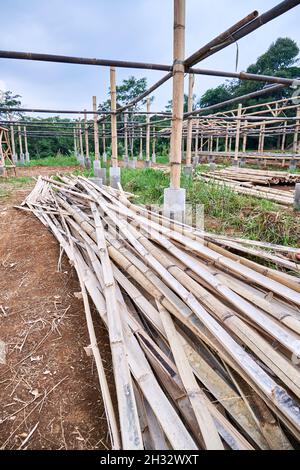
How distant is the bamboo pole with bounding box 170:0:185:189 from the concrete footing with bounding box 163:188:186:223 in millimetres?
84

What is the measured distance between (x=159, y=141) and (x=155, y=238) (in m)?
29.5

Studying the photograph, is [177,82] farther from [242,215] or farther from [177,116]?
[242,215]

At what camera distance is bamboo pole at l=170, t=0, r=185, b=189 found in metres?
2.96

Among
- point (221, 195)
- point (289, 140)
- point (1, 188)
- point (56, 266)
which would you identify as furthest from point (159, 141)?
point (56, 266)

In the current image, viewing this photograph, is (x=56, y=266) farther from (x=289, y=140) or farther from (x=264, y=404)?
(x=289, y=140)

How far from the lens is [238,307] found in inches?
66.5

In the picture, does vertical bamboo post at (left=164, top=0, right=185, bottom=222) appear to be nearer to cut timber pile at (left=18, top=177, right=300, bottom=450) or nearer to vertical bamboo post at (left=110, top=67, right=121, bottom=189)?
cut timber pile at (left=18, top=177, right=300, bottom=450)

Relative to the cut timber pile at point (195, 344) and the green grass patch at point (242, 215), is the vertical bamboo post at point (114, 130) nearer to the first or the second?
the green grass patch at point (242, 215)

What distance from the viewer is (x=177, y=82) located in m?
3.15

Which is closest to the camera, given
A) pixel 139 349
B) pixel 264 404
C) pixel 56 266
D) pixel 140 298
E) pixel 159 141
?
pixel 264 404

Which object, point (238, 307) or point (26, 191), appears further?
point (26, 191)

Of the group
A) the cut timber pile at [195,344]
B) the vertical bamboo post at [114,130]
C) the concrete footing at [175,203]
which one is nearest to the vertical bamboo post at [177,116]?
the concrete footing at [175,203]

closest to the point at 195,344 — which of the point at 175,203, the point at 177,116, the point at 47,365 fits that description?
the point at 47,365

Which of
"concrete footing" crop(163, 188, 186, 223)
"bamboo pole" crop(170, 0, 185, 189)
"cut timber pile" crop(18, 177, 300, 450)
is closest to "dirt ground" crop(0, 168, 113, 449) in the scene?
"cut timber pile" crop(18, 177, 300, 450)
